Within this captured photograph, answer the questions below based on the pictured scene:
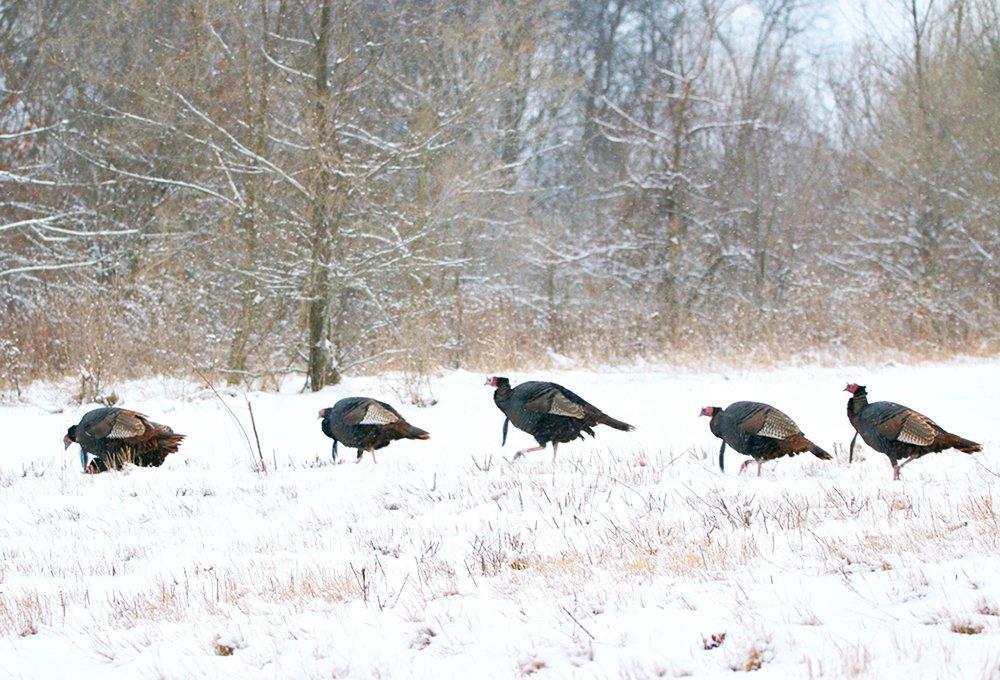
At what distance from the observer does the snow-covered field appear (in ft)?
12.4

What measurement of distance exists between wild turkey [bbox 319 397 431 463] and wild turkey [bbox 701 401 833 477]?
117 inches

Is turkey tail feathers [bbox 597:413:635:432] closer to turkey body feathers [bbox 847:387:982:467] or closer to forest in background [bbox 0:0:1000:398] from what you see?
turkey body feathers [bbox 847:387:982:467]

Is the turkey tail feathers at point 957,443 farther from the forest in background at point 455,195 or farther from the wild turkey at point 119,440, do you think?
the forest in background at point 455,195

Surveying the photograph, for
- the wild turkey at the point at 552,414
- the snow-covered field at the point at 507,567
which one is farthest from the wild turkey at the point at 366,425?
the wild turkey at the point at 552,414

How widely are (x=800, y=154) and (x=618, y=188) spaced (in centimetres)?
596

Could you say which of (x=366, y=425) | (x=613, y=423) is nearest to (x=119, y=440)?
(x=366, y=425)

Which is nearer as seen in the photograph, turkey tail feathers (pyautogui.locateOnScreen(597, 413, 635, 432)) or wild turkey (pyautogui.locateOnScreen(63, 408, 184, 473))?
turkey tail feathers (pyautogui.locateOnScreen(597, 413, 635, 432))

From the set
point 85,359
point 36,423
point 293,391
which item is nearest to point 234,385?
point 293,391

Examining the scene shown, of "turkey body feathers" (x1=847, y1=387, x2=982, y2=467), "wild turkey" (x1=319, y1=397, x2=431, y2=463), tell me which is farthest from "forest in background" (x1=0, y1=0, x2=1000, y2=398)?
"turkey body feathers" (x1=847, y1=387, x2=982, y2=467)

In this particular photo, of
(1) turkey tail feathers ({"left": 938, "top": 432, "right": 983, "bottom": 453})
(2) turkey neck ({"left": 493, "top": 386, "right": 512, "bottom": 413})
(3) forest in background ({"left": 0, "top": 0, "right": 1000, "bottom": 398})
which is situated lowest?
(1) turkey tail feathers ({"left": 938, "top": 432, "right": 983, "bottom": 453})

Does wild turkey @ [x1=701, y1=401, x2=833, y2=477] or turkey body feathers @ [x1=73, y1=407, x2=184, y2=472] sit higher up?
wild turkey @ [x1=701, y1=401, x2=833, y2=477]

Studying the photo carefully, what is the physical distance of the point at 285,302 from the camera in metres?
17.5

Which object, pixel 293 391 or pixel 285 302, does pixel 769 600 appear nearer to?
pixel 293 391

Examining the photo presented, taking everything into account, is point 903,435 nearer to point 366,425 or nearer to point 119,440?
point 366,425
